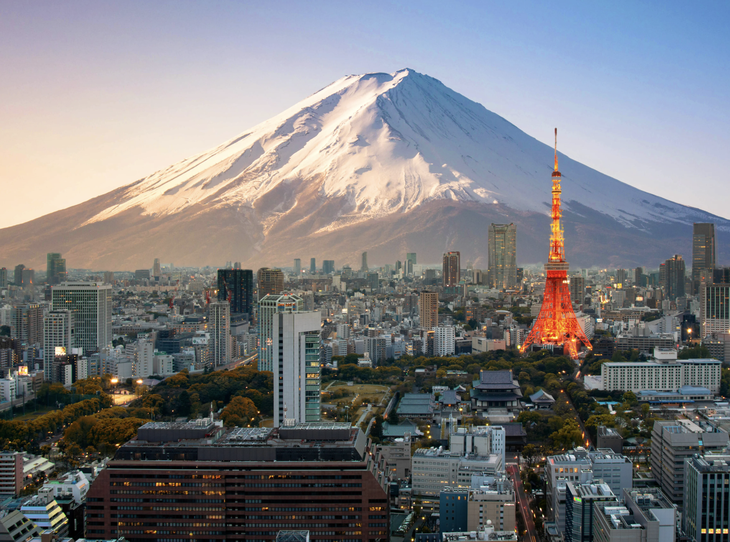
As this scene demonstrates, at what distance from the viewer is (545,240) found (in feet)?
237

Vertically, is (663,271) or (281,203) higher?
(281,203)

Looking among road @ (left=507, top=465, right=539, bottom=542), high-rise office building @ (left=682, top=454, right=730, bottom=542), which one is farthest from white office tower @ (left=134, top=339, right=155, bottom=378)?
high-rise office building @ (left=682, top=454, right=730, bottom=542)

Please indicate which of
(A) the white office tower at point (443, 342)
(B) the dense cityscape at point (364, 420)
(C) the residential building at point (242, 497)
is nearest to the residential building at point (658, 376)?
(B) the dense cityscape at point (364, 420)

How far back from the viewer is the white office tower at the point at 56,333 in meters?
29.5

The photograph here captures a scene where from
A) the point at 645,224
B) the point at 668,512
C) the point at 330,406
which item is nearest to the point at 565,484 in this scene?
the point at 668,512

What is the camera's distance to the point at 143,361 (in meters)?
28.9

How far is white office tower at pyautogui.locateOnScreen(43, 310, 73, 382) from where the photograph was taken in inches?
1162

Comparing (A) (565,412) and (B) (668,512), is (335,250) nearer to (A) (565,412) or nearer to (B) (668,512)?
(A) (565,412)

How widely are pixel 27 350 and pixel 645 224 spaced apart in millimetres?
68097

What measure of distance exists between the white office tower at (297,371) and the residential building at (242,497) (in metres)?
4.85

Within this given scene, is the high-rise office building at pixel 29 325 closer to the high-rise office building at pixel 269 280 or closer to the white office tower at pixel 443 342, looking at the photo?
the high-rise office building at pixel 269 280

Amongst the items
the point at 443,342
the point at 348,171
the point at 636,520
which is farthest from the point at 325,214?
the point at 636,520

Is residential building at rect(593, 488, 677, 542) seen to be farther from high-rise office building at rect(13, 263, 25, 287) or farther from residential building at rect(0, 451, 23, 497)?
high-rise office building at rect(13, 263, 25, 287)

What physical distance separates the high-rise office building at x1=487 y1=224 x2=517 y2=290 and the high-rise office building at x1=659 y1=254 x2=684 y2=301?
1159 cm
